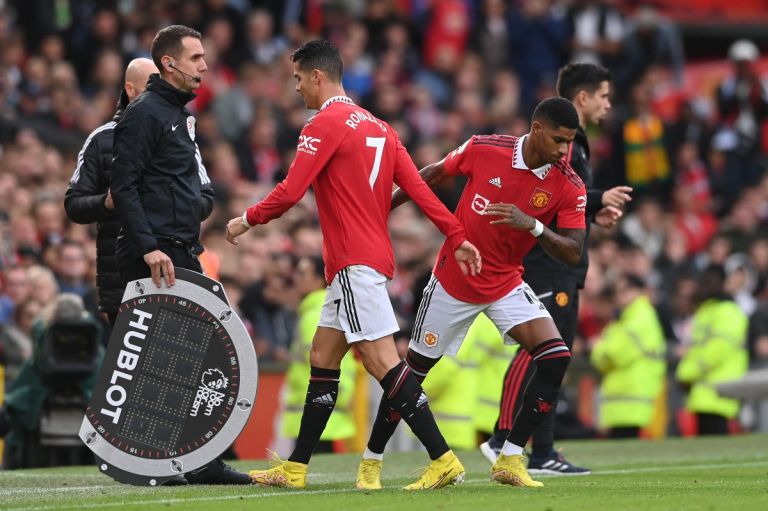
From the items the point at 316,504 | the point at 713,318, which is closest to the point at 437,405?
the point at 713,318

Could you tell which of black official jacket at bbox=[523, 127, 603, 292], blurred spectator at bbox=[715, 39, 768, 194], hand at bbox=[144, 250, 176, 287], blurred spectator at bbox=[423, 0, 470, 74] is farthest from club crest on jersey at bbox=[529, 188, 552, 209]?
blurred spectator at bbox=[715, 39, 768, 194]

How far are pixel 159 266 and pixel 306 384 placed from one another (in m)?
5.15

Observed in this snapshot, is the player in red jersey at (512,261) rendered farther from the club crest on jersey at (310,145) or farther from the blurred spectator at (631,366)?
the blurred spectator at (631,366)

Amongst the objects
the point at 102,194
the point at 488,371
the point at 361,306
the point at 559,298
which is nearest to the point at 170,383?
the point at 361,306

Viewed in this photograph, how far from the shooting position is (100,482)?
1009 centimetres

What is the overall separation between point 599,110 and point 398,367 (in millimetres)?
3104

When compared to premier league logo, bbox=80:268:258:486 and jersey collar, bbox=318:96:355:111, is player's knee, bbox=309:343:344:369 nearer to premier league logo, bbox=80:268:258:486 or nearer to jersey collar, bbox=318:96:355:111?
premier league logo, bbox=80:268:258:486

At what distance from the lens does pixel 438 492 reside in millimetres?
8867

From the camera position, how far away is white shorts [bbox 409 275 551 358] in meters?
9.57

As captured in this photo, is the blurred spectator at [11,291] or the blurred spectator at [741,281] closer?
the blurred spectator at [11,291]

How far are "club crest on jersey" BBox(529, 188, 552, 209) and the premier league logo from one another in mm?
1833

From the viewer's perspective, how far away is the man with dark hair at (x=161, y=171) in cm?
912

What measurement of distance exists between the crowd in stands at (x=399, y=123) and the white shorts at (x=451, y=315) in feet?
16.9

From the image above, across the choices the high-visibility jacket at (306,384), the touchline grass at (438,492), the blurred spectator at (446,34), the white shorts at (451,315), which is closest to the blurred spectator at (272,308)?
the high-visibility jacket at (306,384)
